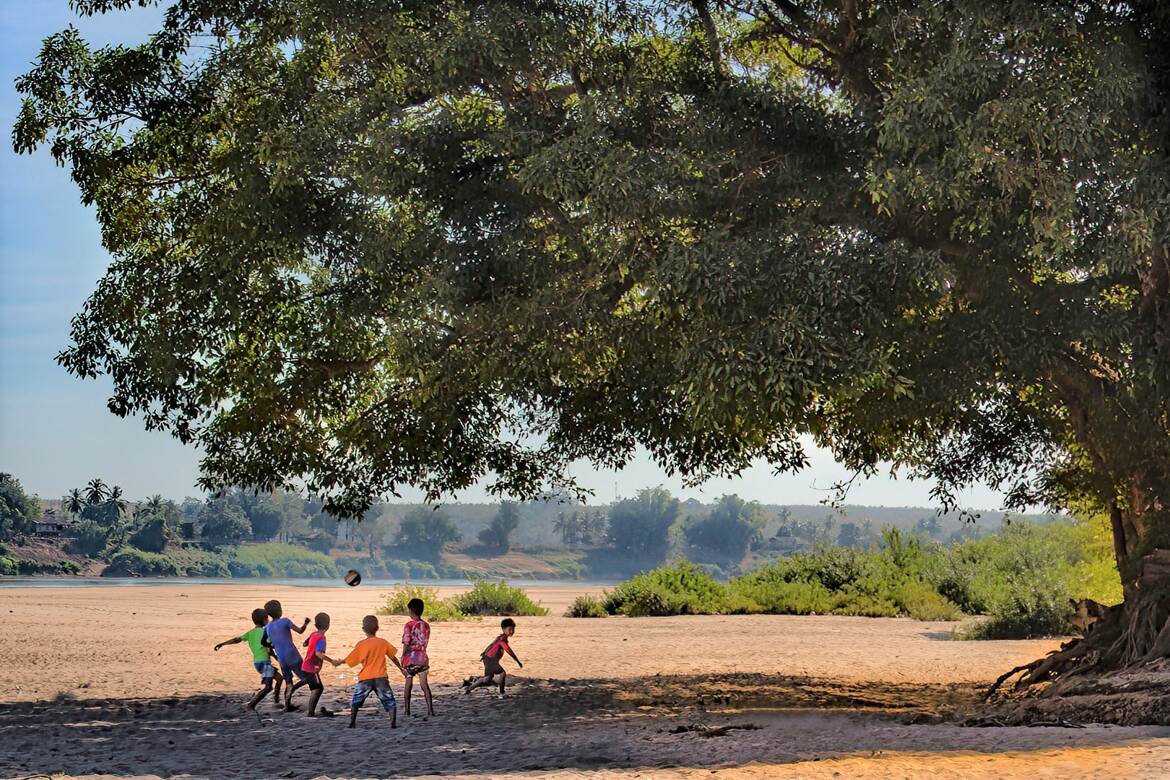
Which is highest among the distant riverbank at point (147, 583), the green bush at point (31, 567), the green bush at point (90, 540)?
the green bush at point (90, 540)

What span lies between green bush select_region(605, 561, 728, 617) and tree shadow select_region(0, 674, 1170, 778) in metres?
18.1

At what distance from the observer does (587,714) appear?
17.3 m

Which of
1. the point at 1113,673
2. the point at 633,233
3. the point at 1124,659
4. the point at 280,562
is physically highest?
the point at 633,233

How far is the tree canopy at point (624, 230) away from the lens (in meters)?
13.7

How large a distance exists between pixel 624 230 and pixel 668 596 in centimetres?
2533

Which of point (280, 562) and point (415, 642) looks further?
point (280, 562)

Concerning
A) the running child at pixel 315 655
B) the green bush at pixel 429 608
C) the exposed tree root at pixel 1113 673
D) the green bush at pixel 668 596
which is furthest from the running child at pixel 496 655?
the green bush at pixel 668 596

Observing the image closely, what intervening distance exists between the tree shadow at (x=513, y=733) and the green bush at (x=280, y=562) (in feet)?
423

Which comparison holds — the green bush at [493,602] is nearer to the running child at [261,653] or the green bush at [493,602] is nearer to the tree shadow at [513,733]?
the tree shadow at [513,733]

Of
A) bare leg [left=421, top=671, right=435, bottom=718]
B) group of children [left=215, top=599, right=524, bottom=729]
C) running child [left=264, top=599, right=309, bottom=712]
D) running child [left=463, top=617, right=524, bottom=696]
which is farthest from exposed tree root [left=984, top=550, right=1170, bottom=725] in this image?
running child [left=264, top=599, right=309, bottom=712]

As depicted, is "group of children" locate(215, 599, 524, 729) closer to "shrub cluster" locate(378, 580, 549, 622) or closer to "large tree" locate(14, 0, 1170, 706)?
"large tree" locate(14, 0, 1170, 706)

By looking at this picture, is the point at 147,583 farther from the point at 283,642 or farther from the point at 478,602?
the point at 283,642

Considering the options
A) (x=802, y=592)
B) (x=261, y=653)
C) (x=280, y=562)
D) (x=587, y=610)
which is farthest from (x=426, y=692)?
(x=280, y=562)

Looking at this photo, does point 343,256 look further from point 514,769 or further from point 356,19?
point 514,769
